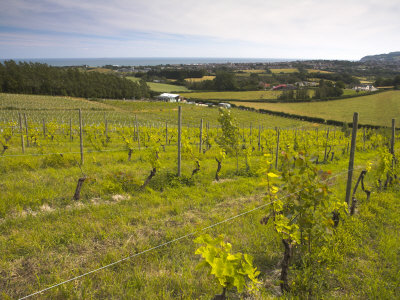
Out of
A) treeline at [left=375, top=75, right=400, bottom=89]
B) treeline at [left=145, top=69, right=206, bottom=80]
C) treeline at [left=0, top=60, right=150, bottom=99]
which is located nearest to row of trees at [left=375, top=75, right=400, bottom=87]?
treeline at [left=375, top=75, right=400, bottom=89]

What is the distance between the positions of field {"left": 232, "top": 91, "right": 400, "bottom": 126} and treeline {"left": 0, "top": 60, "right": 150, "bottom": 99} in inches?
1423

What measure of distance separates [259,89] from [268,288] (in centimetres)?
8863

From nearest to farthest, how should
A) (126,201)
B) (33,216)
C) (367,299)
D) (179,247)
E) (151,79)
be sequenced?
(367,299) → (179,247) → (33,216) → (126,201) → (151,79)

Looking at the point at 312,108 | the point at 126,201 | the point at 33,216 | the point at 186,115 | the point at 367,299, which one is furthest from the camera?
the point at 312,108

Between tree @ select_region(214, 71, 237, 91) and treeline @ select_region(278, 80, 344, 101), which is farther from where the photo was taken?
tree @ select_region(214, 71, 237, 91)

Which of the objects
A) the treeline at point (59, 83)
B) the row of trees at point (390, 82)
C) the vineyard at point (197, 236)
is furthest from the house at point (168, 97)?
the vineyard at point (197, 236)

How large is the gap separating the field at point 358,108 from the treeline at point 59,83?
36.2 meters

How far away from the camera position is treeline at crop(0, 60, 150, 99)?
5744cm

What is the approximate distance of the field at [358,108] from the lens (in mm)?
43688

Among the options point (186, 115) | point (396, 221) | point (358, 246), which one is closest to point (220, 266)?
point (358, 246)

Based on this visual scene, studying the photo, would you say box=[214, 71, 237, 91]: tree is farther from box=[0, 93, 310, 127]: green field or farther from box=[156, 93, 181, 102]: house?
box=[0, 93, 310, 127]: green field

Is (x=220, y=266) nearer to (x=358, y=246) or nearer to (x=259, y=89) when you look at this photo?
(x=358, y=246)

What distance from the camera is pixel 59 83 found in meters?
62.9

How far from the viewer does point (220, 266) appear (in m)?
2.35
